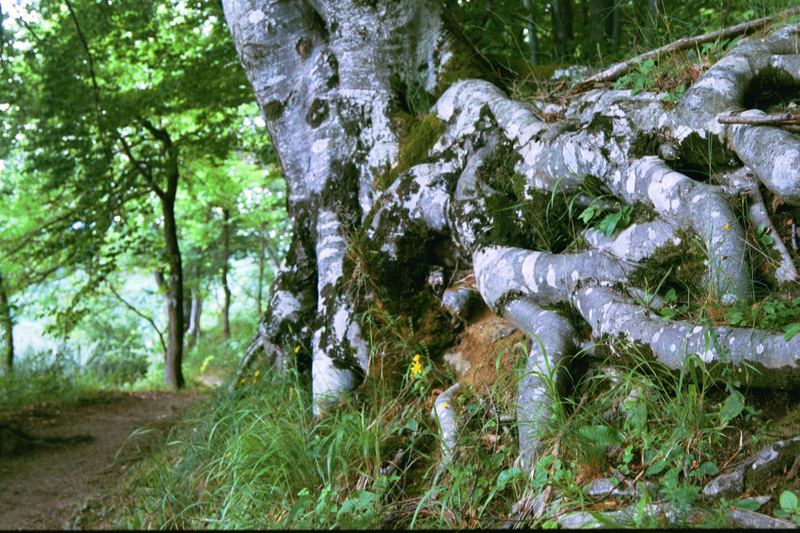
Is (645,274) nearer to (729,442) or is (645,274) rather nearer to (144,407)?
(729,442)

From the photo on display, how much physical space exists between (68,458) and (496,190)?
15.8 feet

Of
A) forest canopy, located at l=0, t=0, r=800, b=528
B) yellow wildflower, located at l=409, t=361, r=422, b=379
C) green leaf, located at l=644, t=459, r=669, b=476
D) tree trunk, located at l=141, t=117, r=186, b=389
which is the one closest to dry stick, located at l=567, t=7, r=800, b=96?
forest canopy, located at l=0, t=0, r=800, b=528

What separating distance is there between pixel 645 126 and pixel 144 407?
8105 millimetres

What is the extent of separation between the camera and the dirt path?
4629mm

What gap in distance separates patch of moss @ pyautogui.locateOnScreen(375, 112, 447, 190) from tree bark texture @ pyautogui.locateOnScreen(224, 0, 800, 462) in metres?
0.05

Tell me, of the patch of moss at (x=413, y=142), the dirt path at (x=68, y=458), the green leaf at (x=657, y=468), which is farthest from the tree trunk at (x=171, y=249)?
the green leaf at (x=657, y=468)

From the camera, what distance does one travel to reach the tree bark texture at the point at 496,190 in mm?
2807

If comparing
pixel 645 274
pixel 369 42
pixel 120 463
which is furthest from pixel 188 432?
pixel 645 274

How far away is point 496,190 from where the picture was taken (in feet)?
12.8

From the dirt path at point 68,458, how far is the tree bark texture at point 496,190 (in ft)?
5.55

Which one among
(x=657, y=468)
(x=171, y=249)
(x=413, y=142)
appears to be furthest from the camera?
(x=171, y=249)

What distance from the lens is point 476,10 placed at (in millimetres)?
6184

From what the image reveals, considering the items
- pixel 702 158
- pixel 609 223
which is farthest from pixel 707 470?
pixel 702 158

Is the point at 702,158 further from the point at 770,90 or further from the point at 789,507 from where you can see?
the point at 789,507
